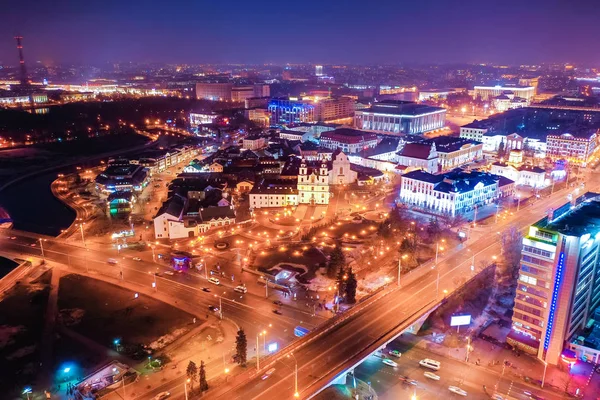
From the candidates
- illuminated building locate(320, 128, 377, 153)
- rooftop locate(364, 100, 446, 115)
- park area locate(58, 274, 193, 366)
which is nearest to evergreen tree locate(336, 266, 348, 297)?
park area locate(58, 274, 193, 366)

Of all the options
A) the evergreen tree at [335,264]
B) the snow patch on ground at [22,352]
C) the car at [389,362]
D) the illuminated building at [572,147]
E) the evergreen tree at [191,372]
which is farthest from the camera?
the illuminated building at [572,147]

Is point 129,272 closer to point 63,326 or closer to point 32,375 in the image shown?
point 63,326

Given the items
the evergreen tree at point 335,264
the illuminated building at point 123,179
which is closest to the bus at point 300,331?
the evergreen tree at point 335,264

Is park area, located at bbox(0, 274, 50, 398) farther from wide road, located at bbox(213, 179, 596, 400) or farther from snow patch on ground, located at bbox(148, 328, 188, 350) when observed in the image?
wide road, located at bbox(213, 179, 596, 400)

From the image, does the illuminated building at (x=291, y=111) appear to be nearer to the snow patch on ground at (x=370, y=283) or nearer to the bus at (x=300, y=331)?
the snow patch on ground at (x=370, y=283)

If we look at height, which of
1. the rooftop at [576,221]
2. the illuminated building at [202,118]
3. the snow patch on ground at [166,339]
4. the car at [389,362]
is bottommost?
the car at [389,362]

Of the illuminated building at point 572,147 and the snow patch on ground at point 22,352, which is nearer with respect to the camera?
the snow patch on ground at point 22,352
